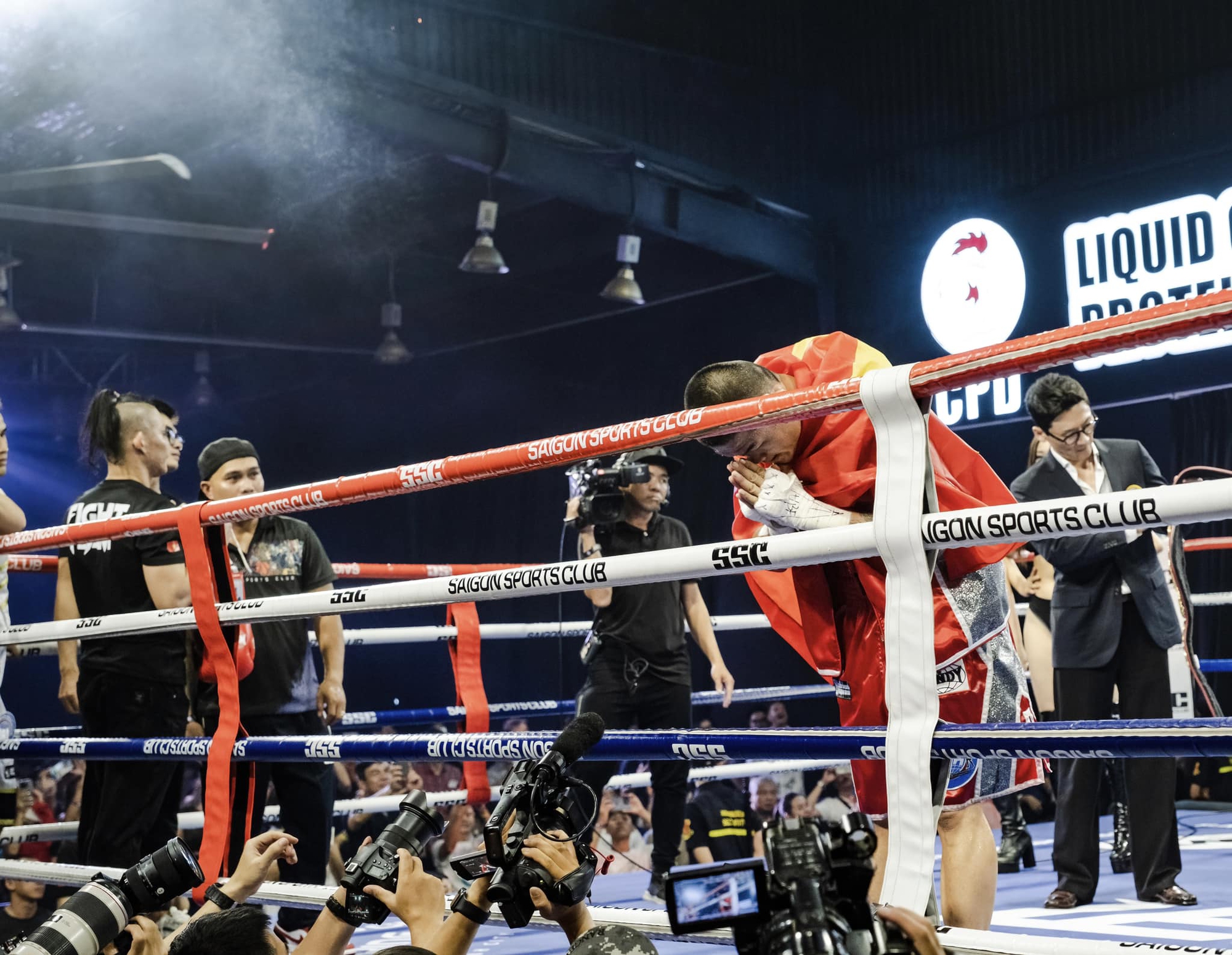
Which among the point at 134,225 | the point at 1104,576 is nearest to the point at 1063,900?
the point at 1104,576

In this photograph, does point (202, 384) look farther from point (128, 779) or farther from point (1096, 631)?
point (1096, 631)

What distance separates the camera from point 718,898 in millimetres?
1008

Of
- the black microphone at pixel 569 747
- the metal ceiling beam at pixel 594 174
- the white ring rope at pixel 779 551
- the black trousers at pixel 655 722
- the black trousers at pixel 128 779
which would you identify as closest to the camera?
the white ring rope at pixel 779 551

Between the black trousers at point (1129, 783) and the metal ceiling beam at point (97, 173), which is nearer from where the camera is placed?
the black trousers at point (1129, 783)

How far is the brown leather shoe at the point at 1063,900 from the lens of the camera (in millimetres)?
3037

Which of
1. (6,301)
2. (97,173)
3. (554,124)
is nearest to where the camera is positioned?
(554,124)

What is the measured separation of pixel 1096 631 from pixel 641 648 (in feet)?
4.50

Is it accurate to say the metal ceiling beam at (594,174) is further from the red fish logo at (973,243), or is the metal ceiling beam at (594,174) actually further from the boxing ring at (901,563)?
the boxing ring at (901,563)

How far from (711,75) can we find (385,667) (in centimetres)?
658

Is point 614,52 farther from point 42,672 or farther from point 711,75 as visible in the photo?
point 42,672

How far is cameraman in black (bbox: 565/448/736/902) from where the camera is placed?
3.91 meters

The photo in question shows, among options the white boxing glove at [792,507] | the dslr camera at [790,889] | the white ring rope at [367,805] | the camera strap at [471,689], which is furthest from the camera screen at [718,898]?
the white ring rope at [367,805]

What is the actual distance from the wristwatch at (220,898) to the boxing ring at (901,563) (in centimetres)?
30

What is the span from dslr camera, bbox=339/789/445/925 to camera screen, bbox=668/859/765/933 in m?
0.49
